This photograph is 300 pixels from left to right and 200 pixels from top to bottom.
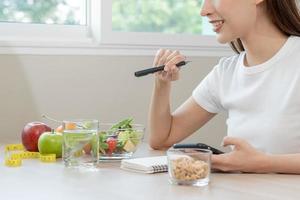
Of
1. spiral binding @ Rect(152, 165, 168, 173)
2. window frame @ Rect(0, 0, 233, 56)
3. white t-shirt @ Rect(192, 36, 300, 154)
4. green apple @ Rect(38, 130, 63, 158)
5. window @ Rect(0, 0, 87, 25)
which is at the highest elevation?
window @ Rect(0, 0, 87, 25)

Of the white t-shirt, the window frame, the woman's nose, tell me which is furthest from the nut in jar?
the window frame

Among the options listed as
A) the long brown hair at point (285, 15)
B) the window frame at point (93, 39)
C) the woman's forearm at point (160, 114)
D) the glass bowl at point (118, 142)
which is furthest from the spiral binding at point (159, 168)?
the window frame at point (93, 39)

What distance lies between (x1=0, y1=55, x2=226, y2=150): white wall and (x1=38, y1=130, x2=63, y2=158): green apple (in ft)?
2.00

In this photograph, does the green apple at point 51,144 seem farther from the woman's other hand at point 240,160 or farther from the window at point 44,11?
the window at point 44,11

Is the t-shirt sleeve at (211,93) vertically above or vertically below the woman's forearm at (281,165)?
above

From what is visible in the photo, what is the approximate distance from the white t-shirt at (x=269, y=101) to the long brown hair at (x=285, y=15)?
3 cm

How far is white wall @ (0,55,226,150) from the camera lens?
2.30 metres

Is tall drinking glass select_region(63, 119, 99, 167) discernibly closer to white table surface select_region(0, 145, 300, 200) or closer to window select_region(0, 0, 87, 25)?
white table surface select_region(0, 145, 300, 200)

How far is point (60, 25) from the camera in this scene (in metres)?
2.52

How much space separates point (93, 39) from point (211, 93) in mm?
826

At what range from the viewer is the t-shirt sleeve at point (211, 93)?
1.85 metres

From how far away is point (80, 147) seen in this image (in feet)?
4.81

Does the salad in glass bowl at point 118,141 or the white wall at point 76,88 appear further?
the white wall at point 76,88

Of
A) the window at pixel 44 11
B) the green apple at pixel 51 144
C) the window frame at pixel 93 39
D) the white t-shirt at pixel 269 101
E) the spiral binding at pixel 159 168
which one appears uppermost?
the window at pixel 44 11
